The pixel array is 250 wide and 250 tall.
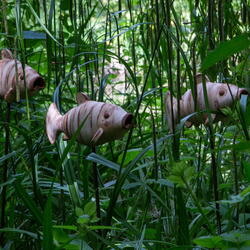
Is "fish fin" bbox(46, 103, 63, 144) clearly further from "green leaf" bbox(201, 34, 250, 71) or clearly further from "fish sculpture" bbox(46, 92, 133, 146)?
"green leaf" bbox(201, 34, 250, 71)

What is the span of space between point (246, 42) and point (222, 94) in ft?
1.05

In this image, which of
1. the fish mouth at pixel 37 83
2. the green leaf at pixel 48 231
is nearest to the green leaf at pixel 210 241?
the green leaf at pixel 48 231

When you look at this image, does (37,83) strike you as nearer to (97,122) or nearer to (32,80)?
(32,80)

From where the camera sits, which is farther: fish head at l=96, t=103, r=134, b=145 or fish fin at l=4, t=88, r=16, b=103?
fish fin at l=4, t=88, r=16, b=103

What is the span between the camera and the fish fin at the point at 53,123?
85 cm

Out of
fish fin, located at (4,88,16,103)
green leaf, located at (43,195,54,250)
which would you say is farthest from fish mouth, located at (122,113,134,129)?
fish fin, located at (4,88,16,103)

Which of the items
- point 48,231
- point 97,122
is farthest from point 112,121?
point 48,231

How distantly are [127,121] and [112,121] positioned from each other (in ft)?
0.08

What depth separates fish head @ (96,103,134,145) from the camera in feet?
2.66

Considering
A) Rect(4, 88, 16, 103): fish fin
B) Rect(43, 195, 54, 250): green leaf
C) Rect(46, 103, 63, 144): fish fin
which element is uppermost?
Rect(4, 88, 16, 103): fish fin

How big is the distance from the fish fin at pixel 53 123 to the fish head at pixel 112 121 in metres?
0.07

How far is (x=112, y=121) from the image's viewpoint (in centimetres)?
81

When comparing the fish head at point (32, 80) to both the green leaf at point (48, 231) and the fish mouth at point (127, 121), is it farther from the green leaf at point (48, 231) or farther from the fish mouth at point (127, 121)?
the green leaf at point (48, 231)

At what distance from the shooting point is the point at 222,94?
0.94 metres
